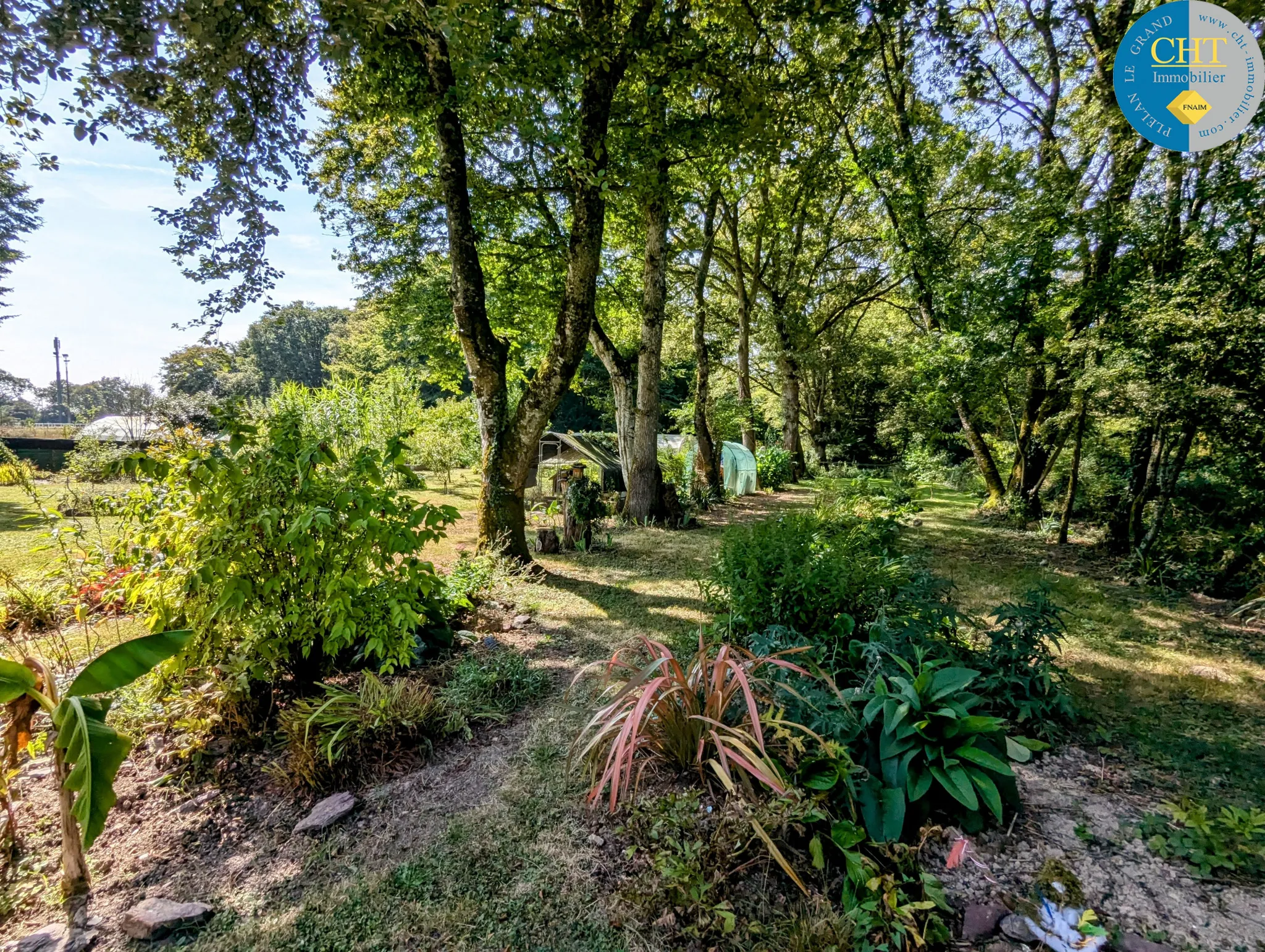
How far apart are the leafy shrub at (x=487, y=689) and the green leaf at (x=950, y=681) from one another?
2.42m

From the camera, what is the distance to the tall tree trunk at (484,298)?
17.4 ft

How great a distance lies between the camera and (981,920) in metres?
1.77

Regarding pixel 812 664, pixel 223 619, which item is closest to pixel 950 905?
pixel 812 664

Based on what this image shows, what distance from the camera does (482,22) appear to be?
4055mm

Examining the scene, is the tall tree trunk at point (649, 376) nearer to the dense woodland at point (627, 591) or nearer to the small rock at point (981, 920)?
the dense woodland at point (627, 591)

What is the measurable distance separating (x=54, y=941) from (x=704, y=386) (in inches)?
494

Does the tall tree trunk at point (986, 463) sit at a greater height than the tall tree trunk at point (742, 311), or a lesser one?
lesser

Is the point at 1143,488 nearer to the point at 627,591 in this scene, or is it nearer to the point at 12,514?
the point at 627,591

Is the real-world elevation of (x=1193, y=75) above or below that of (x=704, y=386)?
above

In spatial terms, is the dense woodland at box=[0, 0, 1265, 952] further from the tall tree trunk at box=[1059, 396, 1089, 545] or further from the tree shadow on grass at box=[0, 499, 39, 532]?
the tree shadow on grass at box=[0, 499, 39, 532]

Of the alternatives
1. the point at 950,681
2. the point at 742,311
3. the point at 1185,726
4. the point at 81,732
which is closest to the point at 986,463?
the point at 742,311

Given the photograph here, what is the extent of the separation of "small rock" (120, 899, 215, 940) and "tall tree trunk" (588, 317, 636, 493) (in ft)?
27.7

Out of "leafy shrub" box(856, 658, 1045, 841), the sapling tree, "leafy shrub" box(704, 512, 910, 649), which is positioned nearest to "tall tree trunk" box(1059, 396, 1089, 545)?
"leafy shrub" box(704, 512, 910, 649)

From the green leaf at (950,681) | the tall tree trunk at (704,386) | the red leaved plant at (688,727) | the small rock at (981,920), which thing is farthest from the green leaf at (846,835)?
the tall tree trunk at (704,386)
